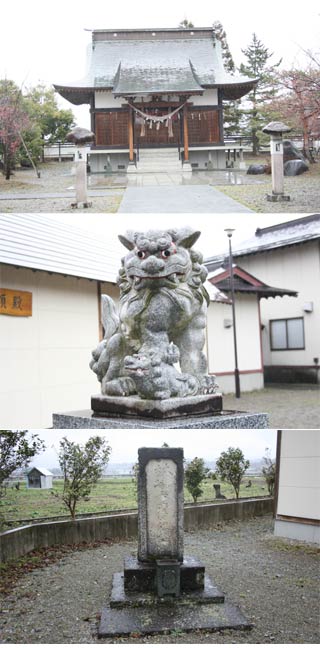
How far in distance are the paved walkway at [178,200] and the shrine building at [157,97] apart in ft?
1.38

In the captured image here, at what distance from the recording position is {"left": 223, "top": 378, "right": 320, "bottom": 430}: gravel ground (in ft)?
18.1

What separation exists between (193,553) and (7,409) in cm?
289

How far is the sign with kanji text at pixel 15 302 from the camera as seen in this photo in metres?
4.54

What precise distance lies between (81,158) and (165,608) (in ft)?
11.4

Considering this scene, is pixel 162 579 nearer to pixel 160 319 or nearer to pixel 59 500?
pixel 160 319

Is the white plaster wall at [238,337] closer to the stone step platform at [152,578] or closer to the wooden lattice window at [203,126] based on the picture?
the wooden lattice window at [203,126]

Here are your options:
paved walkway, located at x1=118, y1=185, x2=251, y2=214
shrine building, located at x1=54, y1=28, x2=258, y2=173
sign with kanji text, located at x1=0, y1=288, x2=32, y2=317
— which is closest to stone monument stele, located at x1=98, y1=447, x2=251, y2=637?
sign with kanji text, located at x1=0, y1=288, x2=32, y2=317

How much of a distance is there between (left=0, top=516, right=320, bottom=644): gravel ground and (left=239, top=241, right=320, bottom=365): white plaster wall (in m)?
2.70

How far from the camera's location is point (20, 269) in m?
4.72

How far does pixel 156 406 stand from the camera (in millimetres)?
3043

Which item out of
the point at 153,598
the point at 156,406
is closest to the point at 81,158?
the point at 156,406

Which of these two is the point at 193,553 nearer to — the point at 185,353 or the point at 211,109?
the point at 185,353

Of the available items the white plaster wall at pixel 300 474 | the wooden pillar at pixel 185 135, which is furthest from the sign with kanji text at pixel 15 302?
the white plaster wall at pixel 300 474

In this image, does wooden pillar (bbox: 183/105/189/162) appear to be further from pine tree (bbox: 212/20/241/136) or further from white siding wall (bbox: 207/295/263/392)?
white siding wall (bbox: 207/295/263/392)
